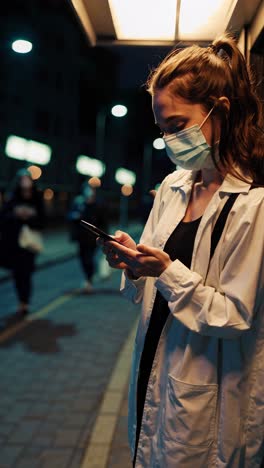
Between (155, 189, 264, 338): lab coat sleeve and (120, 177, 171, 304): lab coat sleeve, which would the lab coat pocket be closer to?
(155, 189, 264, 338): lab coat sleeve

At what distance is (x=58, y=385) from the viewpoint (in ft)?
17.1

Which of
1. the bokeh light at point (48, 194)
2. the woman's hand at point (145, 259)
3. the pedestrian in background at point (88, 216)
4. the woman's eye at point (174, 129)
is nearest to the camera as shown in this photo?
the woman's hand at point (145, 259)

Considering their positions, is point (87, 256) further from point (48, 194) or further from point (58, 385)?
point (48, 194)

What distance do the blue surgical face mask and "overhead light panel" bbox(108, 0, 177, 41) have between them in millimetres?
1318

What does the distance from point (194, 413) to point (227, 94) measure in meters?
1.12

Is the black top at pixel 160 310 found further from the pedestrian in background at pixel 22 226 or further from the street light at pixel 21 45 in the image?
the pedestrian in background at pixel 22 226

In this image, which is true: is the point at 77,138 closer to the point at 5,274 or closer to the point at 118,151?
the point at 118,151

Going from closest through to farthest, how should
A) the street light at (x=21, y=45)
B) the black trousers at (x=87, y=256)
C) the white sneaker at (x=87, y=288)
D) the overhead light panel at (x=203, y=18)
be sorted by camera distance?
the overhead light panel at (x=203, y=18)
the street light at (x=21, y=45)
the white sneaker at (x=87, y=288)
the black trousers at (x=87, y=256)

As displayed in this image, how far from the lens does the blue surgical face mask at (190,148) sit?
174 centimetres

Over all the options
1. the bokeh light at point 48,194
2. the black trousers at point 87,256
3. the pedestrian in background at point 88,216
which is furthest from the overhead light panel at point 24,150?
the black trousers at point 87,256

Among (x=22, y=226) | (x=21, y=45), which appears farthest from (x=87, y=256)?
(x=21, y=45)

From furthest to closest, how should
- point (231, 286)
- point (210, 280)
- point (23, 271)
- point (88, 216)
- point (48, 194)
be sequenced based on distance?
1. point (48, 194)
2. point (88, 216)
3. point (23, 271)
4. point (210, 280)
5. point (231, 286)

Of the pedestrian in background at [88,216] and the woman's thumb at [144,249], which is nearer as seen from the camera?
the woman's thumb at [144,249]

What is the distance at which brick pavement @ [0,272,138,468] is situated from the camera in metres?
3.83
